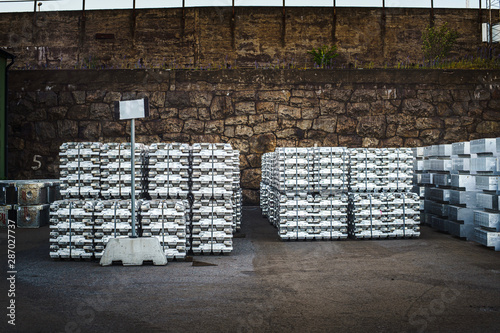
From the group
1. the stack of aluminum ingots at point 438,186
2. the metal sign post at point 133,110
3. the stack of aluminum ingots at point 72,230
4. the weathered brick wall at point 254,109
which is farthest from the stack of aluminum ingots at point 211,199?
the weathered brick wall at point 254,109

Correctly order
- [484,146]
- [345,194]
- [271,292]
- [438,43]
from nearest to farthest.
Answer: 1. [271,292]
2. [484,146]
3. [345,194]
4. [438,43]

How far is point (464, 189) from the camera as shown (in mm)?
10469

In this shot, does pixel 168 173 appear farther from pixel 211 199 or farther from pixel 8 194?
pixel 8 194

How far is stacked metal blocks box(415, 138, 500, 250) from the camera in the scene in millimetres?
9320

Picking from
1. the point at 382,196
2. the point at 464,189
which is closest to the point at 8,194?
the point at 382,196

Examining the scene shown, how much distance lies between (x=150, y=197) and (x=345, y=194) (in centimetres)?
500

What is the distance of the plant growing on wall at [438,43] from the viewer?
18.5 metres

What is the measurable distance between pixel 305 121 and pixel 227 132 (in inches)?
123

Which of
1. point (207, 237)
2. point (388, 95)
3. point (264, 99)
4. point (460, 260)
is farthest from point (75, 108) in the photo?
point (460, 260)

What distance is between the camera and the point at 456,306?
5.41m

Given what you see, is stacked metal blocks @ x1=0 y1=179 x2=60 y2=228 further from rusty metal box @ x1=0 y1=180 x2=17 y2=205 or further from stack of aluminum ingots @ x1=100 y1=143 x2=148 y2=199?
stack of aluminum ingots @ x1=100 y1=143 x2=148 y2=199

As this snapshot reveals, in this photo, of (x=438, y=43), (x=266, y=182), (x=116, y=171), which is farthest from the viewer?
(x=438, y=43)

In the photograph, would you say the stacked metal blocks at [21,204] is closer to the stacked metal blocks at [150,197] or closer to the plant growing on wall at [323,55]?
the stacked metal blocks at [150,197]

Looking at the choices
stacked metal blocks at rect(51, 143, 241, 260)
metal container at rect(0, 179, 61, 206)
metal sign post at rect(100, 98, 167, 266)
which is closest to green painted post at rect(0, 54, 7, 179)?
metal container at rect(0, 179, 61, 206)
